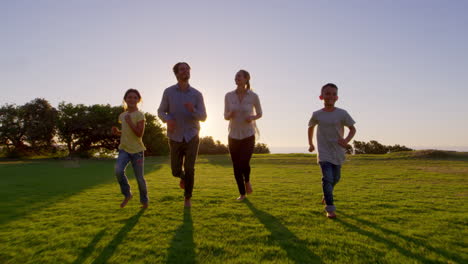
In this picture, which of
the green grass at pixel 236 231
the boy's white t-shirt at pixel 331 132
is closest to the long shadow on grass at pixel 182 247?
the green grass at pixel 236 231

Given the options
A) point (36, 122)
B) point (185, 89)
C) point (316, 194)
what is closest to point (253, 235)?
point (185, 89)

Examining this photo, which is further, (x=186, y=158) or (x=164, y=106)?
(x=164, y=106)

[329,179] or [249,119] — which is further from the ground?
[249,119]

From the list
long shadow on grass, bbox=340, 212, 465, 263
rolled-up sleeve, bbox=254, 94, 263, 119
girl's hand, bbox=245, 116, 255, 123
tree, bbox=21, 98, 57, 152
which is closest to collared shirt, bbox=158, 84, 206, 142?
girl's hand, bbox=245, 116, 255, 123

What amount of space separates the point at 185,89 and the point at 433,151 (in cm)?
2499

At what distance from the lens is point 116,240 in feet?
10.7

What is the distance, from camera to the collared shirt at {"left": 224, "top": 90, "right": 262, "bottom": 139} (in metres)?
5.82

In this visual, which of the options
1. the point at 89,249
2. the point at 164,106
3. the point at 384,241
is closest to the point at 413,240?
the point at 384,241

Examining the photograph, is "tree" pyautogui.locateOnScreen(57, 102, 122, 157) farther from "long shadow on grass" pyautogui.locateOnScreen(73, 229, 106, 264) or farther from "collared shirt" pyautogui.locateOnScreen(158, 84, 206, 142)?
"long shadow on grass" pyautogui.locateOnScreen(73, 229, 106, 264)

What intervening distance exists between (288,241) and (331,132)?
2168mm

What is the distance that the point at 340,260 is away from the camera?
2.65m

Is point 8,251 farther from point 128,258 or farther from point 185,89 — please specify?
point 185,89

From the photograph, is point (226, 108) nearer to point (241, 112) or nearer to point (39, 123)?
point (241, 112)

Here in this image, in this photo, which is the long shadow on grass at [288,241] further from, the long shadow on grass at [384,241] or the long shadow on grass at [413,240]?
the long shadow on grass at [413,240]
